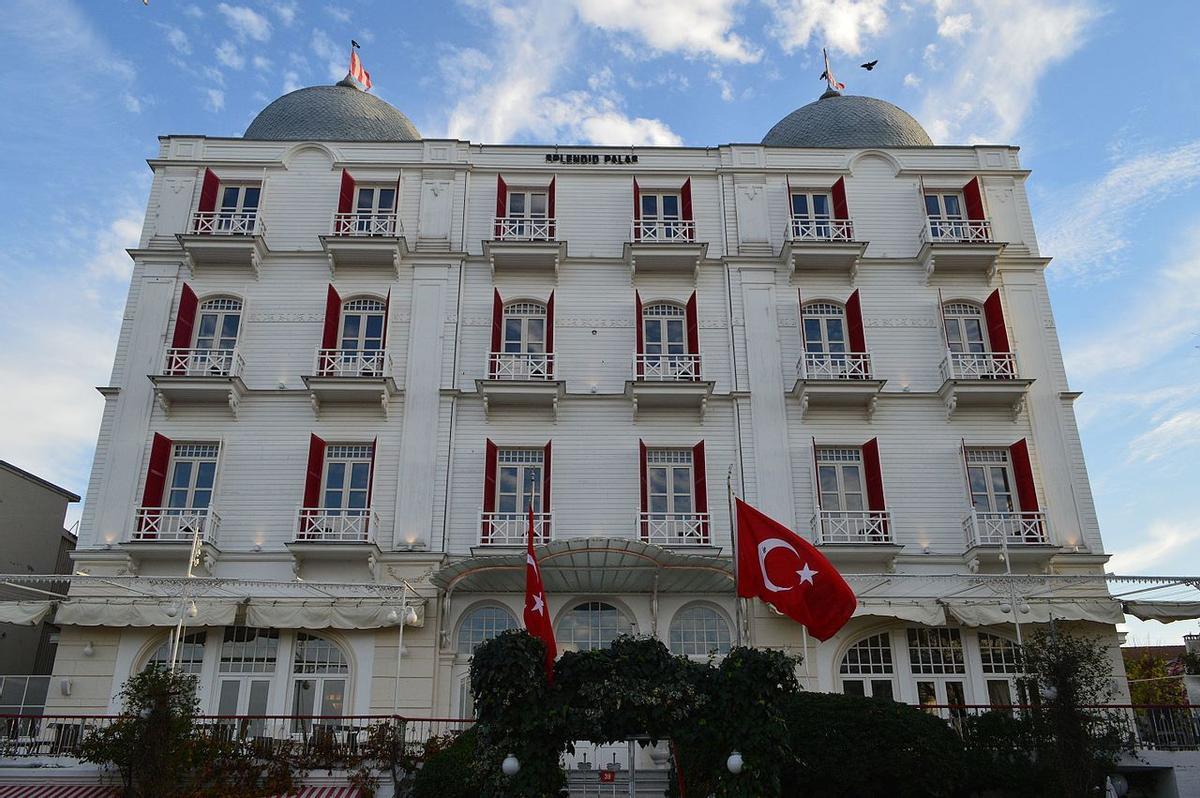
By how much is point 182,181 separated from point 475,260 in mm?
9543

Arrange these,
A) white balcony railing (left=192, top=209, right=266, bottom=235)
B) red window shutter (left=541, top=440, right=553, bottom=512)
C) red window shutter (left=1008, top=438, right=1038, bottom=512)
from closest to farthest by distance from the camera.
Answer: red window shutter (left=1008, top=438, right=1038, bottom=512) → red window shutter (left=541, top=440, right=553, bottom=512) → white balcony railing (left=192, top=209, right=266, bottom=235)

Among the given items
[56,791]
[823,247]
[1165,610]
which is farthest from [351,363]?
[1165,610]

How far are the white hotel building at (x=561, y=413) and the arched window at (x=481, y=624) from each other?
73mm

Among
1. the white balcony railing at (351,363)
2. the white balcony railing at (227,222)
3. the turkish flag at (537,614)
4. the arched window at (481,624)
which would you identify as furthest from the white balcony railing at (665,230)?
the turkish flag at (537,614)

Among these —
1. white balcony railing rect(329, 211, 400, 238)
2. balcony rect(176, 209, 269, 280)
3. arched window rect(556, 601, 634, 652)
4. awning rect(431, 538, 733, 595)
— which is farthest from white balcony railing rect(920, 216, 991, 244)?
balcony rect(176, 209, 269, 280)

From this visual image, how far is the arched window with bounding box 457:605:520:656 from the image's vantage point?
24484 mm

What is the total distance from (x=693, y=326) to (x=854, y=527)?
727 centimetres

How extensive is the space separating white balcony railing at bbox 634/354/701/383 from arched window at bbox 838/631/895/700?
8.40 meters

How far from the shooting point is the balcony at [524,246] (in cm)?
2794

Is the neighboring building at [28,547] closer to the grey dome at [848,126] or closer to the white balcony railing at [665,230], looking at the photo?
the white balcony railing at [665,230]

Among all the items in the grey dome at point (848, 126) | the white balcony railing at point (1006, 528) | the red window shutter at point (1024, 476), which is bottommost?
the white balcony railing at point (1006, 528)

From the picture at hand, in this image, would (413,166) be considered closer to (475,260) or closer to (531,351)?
(475,260)

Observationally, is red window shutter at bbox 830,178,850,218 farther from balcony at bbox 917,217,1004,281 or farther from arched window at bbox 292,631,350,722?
arched window at bbox 292,631,350,722

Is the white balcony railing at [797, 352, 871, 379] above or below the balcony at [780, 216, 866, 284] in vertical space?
below
